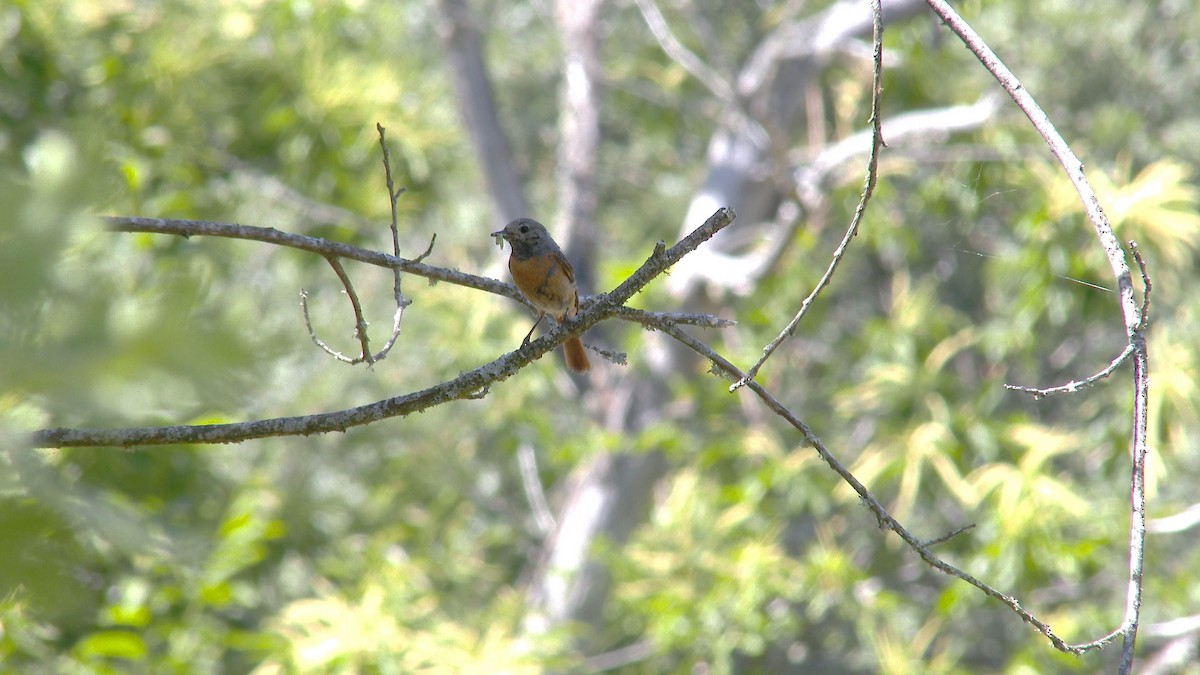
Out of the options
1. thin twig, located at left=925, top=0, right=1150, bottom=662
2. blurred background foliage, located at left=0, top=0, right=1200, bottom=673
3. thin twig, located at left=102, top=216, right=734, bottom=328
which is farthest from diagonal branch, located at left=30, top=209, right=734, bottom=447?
blurred background foliage, located at left=0, top=0, right=1200, bottom=673

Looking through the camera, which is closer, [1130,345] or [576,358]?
[1130,345]

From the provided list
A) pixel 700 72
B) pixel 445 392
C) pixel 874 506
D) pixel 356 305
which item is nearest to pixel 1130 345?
pixel 874 506

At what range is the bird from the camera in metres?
3.20

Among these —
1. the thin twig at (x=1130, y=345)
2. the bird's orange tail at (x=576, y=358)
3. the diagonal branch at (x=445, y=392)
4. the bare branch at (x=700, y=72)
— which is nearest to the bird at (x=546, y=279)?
the bird's orange tail at (x=576, y=358)

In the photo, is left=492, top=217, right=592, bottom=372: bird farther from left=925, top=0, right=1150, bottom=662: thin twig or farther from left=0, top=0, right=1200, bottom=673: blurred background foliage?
left=925, top=0, right=1150, bottom=662: thin twig

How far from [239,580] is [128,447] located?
510 centimetres

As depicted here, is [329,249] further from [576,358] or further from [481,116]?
[481,116]

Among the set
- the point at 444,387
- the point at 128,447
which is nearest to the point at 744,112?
the point at 444,387

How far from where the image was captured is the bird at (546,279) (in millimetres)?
3201

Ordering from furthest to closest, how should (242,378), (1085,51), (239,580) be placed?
(1085,51) < (239,580) < (242,378)

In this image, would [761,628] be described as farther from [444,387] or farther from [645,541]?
[444,387]

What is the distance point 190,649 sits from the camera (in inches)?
190

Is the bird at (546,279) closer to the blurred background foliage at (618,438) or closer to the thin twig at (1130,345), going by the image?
the blurred background foliage at (618,438)

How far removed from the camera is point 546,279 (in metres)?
3.22
